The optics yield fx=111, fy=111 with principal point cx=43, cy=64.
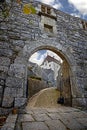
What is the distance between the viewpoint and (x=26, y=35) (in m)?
4.07

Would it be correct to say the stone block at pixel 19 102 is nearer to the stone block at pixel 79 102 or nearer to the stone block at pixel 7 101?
the stone block at pixel 7 101

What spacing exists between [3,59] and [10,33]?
106cm

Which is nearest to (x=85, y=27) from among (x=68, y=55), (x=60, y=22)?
(x=60, y=22)

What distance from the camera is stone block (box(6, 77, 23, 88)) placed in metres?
3.16

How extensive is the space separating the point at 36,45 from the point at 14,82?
62.6 inches

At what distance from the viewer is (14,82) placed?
3229 mm

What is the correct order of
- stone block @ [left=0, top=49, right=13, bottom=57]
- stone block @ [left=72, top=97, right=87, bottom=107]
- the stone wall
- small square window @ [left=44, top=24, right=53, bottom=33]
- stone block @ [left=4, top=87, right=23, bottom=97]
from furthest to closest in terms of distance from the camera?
the stone wall, small square window @ [left=44, top=24, right=53, bottom=33], stone block @ [left=72, top=97, right=87, bottom=107], stone block @ [left=0, top=49, right=13, bottom=57], stone block @ [left=4, top=87, right=23, bottom=97]

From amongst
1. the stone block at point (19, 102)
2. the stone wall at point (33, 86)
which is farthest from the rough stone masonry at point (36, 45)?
the stone wall at point (33, 86)

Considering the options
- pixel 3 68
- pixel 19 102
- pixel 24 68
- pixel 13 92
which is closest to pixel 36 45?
pixel 24 68

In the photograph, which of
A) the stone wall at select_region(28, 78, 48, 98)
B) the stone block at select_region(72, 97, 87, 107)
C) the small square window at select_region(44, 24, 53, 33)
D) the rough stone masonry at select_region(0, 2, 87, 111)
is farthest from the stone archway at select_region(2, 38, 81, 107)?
the stone wall at select_region(28, 78, 48, 98)

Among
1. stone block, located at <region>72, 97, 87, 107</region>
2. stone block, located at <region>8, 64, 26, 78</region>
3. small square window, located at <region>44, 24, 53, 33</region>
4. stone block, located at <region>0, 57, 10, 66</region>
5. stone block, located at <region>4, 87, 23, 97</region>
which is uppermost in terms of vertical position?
small square window, located at <region>44, 24, 53, 33</region>

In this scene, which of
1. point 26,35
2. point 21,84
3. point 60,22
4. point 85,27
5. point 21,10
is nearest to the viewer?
point 21,84

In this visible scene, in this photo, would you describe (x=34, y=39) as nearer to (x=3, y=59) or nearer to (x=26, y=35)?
(x=26, y=35)

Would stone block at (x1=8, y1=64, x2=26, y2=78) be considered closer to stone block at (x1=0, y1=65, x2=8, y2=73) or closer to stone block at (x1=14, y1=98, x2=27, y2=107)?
stone block at (x1=0, y1=65, x2=8, y2=73)
